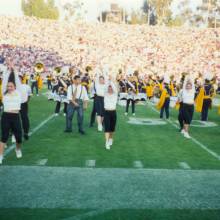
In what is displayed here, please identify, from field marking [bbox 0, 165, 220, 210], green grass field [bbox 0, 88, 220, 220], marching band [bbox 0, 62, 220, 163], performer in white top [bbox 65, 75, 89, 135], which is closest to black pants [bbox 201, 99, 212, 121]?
marching band [bbox 0, 62, 220, 163]

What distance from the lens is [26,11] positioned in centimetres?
10150

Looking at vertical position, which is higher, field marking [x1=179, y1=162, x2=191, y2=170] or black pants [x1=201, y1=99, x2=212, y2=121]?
field marking [x1=179, y1=162, x2=191, y2=170]

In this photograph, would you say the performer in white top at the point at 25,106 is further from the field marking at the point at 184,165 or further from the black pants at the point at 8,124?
the field marking at the point at 184,165

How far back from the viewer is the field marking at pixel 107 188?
248 inches

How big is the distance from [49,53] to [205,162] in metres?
37.8

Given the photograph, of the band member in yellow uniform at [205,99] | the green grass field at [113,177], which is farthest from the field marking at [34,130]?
the band member in yellow uniform at [205,99]

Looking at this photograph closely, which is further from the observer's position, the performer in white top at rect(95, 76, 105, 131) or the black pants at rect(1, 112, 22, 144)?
the performer in white top at rect(95, 76, 105, 131)

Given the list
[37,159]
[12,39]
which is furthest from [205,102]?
[12,39]

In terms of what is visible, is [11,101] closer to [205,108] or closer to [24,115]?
[24,115]

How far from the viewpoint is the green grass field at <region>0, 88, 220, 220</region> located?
6016 mm

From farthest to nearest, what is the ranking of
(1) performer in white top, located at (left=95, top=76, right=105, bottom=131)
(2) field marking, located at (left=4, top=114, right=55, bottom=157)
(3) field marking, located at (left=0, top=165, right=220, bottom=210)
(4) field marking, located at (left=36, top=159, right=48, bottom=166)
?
1. (1) performer in white top, located at (left=95, top=76, right=105, bottom=131)
2. (2) field marking, located at (left=4, top=114, right=55, bottom=157)
3. (4) field marking, located at (left=36, top=159, right=48, bottom=166)
4. (3) field marking, located at (left=0, top=165, right=220, bottom=210)

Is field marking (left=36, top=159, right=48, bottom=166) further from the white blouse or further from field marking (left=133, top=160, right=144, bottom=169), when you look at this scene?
field marking (left=133, top=160, right=144, bottom=169)

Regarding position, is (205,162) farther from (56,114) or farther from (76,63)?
(76,63)

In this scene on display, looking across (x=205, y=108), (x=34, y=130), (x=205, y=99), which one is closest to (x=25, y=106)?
(x=34, y=130)
